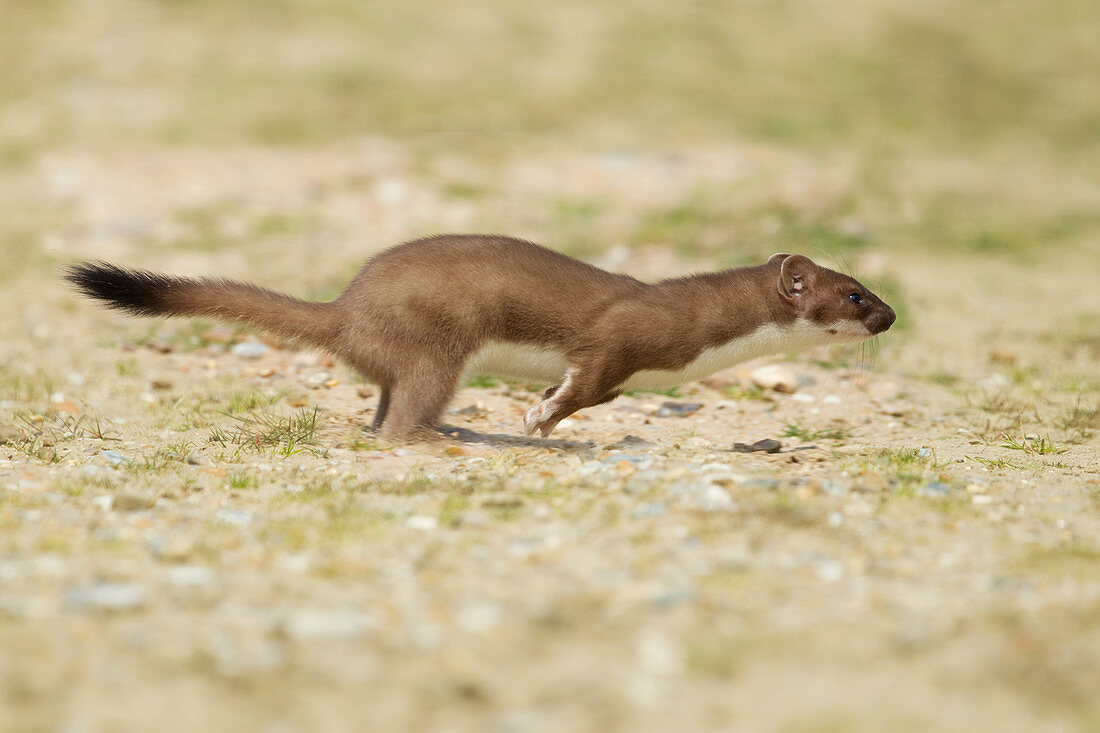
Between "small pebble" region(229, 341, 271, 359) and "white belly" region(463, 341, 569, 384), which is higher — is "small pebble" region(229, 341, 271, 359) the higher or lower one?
the lower one

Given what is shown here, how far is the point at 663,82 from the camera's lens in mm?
15664

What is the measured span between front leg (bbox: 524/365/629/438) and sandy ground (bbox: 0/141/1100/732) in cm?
12

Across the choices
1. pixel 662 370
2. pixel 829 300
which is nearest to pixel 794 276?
pixel 829 300

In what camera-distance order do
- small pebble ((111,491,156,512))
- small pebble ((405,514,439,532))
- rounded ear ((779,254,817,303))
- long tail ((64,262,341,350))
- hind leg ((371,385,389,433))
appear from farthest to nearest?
rounded ear ((779,254,817,303)) < hind leg ((371,385,389,433)) < long tail ((64,262,341,350)) < small pebble ((111,491,156,512)) < small pebble ((405,514,439,532))

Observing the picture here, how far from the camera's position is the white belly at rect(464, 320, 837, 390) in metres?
5.70

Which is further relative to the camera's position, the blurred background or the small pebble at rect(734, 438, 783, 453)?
the blurred background

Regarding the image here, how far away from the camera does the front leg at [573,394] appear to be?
566 cm

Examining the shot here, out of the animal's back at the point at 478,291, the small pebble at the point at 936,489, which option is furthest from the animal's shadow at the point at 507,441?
the small pebble at the point at 936,489

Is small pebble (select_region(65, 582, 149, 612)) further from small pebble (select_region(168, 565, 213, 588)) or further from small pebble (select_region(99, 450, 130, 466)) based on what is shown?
small pebble (select_region(99, 450, 130, 466))

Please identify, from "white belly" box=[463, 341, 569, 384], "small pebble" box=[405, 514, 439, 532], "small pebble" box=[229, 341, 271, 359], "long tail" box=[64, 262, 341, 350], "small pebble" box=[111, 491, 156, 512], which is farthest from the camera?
"small pebble" box=[229, 341, 271, 359]

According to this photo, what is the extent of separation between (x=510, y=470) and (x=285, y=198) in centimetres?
678

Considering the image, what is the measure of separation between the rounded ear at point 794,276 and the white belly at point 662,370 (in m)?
0.16

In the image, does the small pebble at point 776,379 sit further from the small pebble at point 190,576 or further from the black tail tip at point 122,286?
the small pebble at point 190,576

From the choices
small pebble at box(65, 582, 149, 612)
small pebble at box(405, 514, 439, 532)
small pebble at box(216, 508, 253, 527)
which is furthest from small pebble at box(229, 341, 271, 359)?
small pebble at box(65, 582, 149, 612)
